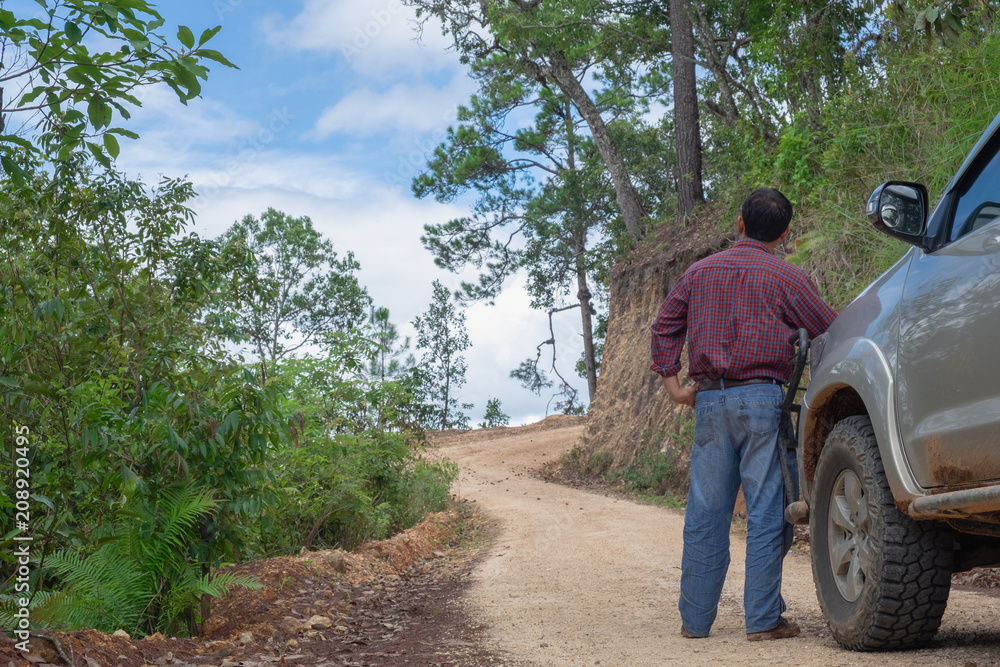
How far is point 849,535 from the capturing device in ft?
12.3

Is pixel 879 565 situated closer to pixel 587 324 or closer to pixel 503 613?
pixel 503 613

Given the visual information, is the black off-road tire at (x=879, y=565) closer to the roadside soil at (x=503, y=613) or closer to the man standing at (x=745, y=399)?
the roadside soil at (x=503, y=613)

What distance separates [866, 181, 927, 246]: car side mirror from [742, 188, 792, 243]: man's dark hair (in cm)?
112

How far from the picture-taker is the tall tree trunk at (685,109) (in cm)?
1708

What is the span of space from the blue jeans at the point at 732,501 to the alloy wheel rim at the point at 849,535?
0.47 meters

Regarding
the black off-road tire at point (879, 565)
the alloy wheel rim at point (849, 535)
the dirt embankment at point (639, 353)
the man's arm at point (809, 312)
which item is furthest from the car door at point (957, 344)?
the dirt embankment at point (639, 353)

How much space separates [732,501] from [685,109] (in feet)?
46.9

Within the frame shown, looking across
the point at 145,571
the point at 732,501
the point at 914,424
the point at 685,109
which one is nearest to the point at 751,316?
the point at 732,501

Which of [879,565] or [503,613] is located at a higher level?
[879,565]

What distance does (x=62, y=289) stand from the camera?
19.5 ft

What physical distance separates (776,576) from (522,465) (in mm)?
17383

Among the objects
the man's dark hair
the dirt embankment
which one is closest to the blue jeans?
the man's dark hair

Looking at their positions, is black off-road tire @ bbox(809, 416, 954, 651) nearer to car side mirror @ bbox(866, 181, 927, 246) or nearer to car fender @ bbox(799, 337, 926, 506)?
car fender @ bbox(799, 337, 926, 506)

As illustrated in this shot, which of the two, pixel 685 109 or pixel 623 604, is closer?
pixel 623 604
